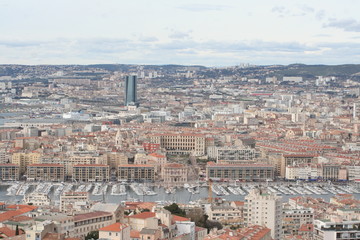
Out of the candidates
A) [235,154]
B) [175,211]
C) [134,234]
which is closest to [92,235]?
[134,234]

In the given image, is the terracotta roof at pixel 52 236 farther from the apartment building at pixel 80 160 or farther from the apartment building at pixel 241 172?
the apartment building at pixel 80 160

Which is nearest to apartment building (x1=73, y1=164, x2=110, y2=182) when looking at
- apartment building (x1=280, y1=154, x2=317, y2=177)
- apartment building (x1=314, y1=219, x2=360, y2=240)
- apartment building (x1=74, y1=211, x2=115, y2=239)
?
apartment building (x1=280, y1=154, x2=317, y2=177)

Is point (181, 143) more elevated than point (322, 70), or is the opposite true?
point (322, 70)

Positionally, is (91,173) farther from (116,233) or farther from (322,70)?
(322,70)

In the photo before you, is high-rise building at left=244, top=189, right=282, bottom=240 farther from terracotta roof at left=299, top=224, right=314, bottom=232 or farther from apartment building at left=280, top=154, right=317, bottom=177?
apartment building at left=280, top=154, right=317, bottom=177

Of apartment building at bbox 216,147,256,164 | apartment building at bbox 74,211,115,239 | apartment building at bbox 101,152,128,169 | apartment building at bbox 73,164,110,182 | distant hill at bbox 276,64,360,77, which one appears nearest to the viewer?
apartment building at bbox 74,211,115,239

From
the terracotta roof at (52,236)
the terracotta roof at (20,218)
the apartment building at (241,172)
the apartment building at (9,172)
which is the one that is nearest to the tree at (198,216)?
the terracotta roof at (20,218)
